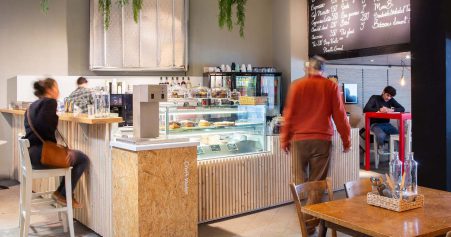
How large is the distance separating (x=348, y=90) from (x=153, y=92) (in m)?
7.68

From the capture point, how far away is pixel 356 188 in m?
2.96

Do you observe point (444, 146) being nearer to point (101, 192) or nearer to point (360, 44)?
point (101, 192)

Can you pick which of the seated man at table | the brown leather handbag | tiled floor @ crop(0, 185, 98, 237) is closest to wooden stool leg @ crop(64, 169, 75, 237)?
the brown leather handbag

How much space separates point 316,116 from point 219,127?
4.39 feet

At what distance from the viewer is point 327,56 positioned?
8383mm

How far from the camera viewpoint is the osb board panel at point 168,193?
3.73 meters

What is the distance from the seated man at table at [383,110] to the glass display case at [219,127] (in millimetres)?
3683

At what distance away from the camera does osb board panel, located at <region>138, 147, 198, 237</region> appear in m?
3.73

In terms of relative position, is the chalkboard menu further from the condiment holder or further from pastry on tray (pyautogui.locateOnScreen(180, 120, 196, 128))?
the condiment holder

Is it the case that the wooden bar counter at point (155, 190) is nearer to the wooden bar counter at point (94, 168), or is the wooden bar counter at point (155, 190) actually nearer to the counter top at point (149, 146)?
the counter top at point (149, 146)

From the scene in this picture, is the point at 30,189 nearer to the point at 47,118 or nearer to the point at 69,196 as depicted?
the point at 69,196

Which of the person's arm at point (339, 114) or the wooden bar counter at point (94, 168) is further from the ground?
the person's arm at point (339, 114)

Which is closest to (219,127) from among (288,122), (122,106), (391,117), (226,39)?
(288,122)

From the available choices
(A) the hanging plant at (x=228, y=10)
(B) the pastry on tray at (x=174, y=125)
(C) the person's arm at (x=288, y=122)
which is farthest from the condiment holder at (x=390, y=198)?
(B) the pastry on tray at (x=174, y=125)
